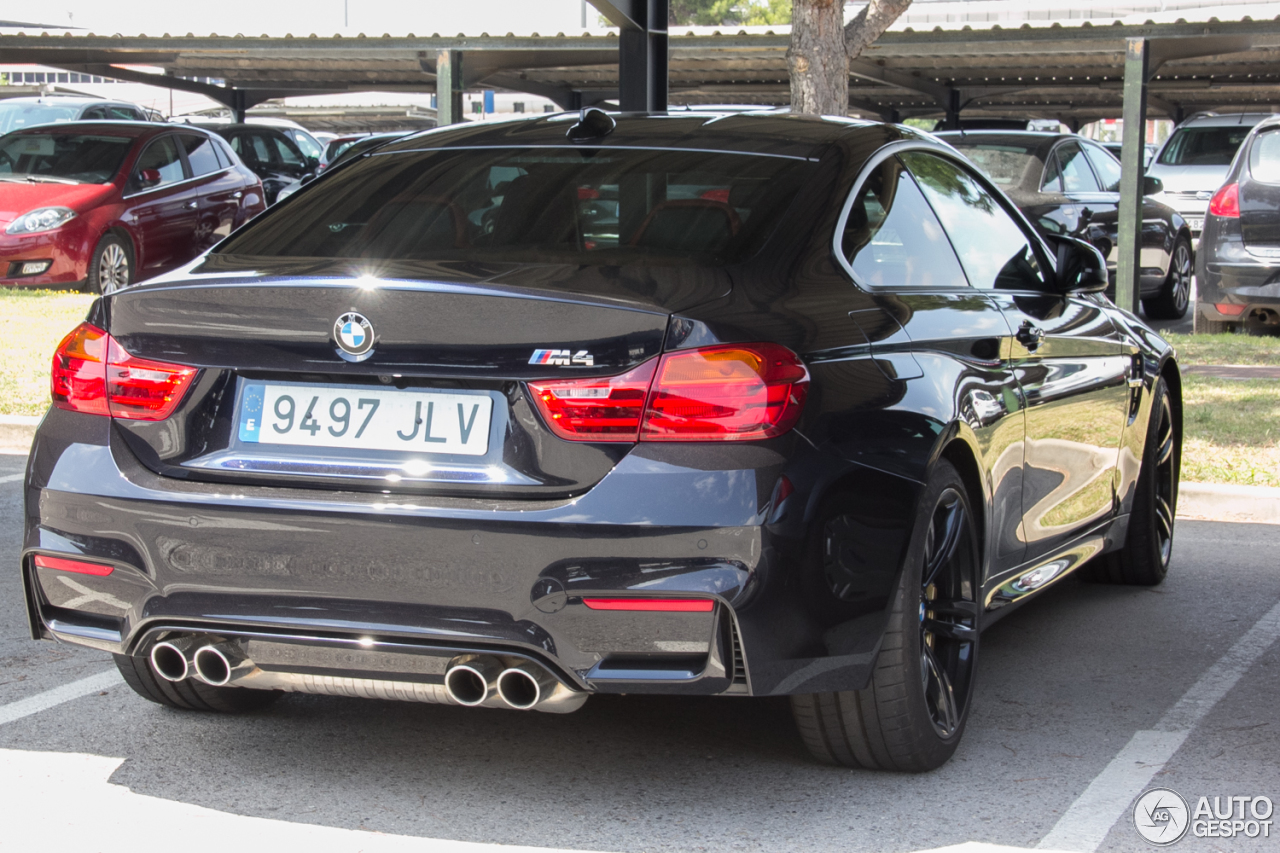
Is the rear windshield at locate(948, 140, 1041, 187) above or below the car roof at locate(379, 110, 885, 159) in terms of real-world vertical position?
below

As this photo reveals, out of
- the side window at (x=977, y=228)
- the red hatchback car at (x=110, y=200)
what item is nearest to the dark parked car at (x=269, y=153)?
the red hatchback car at (x=110, y=200)

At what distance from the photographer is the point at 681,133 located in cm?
409

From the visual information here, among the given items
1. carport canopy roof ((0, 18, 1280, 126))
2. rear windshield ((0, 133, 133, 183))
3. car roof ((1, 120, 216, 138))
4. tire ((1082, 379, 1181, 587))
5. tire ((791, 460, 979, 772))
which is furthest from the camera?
carport canopy roof ((0, 18, 1280, 126))

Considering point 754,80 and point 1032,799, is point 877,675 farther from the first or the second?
point 754,80

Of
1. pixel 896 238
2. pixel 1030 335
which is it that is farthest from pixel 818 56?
pixel 896 238

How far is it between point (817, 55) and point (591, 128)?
972 cm

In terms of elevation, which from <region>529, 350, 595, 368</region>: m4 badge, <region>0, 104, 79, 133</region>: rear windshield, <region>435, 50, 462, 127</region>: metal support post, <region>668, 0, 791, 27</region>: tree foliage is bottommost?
<region>529, 350, 595, 368</region>: m4 badge

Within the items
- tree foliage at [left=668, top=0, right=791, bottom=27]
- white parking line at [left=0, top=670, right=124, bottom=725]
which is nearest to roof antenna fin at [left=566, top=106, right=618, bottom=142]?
white parking line at [left=0, top=670, right=124, bottom=725]

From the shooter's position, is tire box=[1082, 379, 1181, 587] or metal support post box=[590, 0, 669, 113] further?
metal support post box=[590, 0, 669, 113]

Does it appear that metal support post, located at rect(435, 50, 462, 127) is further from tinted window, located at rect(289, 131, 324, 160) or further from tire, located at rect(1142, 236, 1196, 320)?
tire, located at rect(1142, 236, 1196, 320)

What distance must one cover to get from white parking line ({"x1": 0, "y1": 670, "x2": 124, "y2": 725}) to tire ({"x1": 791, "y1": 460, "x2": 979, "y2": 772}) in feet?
→ 6.34

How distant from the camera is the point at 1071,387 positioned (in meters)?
4.54

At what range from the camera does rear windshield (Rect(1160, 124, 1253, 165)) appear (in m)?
20.7

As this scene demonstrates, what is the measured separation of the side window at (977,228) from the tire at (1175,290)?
35.5 feet
